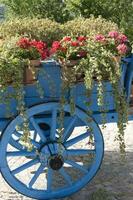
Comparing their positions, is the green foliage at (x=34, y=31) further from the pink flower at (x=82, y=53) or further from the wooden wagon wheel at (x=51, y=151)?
the wooden wagon wheel at (x=51, y=151)

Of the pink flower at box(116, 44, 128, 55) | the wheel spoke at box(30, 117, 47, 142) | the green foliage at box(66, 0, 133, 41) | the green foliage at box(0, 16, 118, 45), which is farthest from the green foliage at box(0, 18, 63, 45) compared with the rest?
the green foliage at box(66, 0, 133, 41)

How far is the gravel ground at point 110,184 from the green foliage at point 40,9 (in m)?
4.76

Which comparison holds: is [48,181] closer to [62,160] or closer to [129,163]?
[62,160]

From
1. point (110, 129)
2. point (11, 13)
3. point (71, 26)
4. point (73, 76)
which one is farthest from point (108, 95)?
point (11, 13)

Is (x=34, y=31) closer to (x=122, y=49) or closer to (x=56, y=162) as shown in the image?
(x=122, y=49)

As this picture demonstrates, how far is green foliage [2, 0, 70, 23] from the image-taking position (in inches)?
405

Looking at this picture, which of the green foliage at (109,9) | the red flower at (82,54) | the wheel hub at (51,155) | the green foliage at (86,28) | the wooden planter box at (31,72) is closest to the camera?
the wooden planter box at (31,72)

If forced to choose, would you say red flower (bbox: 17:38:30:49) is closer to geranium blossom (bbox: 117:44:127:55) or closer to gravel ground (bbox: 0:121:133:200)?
geranium blossom (bbox: 117:44:127:55)

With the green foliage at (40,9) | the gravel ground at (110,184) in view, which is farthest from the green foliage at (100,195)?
the green foliage at (40,9)

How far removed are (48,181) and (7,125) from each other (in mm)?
677

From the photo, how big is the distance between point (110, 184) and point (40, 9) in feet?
19.4

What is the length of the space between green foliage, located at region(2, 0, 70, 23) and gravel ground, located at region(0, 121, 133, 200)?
15.6 feet

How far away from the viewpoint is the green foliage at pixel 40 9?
10289mm

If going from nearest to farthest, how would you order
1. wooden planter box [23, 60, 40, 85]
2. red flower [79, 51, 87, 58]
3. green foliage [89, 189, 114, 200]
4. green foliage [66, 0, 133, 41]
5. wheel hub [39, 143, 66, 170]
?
wooden planter box [23, 60, 40, 85] → red flower [79, 51, 87, 58] → wheel hub [39, 143, 66, 170] → green foliage [89, 189, 114, 200] → green foliage [66, 0, 133, 41]
